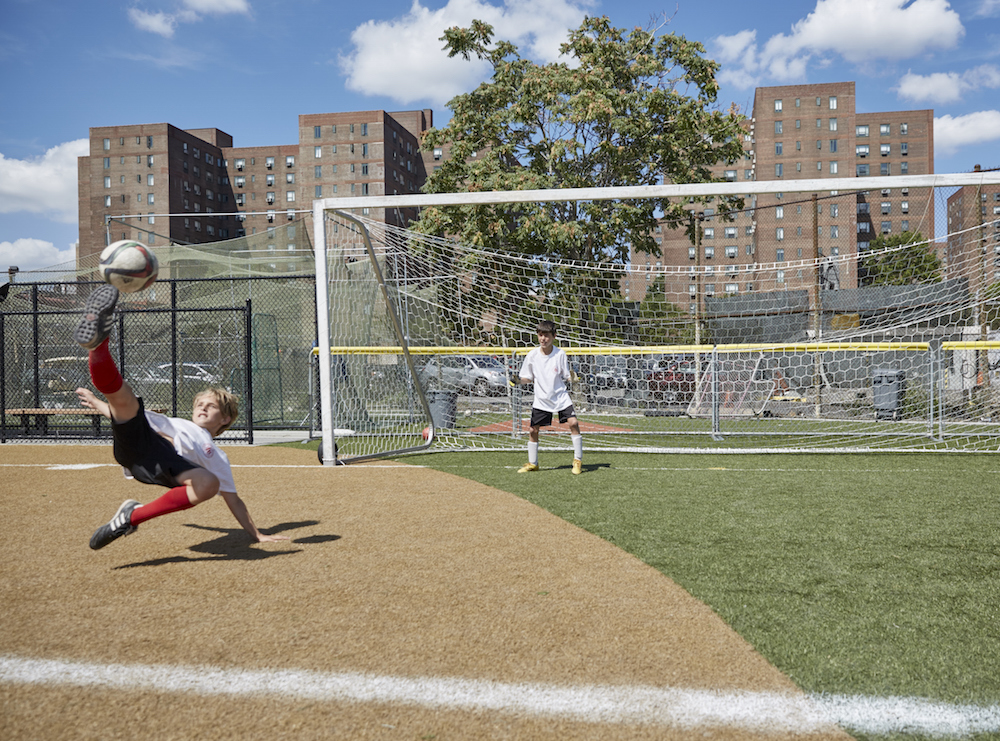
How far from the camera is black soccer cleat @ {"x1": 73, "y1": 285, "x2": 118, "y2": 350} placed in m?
3.55

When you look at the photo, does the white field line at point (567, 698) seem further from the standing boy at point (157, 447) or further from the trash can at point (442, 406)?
the trash can at point (442, 406)

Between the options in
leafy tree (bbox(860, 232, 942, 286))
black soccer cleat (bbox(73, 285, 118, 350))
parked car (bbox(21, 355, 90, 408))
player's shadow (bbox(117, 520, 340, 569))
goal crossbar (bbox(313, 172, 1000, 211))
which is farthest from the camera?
parked car (bbox(21, 355, 90, 408))

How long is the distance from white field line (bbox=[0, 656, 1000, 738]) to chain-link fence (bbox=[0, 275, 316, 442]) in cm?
980

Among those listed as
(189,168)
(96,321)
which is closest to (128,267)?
(96,321)

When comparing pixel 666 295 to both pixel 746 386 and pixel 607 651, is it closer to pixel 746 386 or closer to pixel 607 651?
pixel 746 386

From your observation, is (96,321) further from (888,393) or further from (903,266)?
(888,393)

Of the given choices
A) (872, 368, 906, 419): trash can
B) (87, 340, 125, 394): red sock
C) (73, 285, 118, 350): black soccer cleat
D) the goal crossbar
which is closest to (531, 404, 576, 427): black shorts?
the goal crossbar

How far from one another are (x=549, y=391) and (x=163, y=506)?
179 inches

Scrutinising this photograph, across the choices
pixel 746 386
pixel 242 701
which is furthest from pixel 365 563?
pixel 746 386

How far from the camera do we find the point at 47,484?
7.04m

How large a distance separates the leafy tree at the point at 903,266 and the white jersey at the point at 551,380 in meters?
5.67

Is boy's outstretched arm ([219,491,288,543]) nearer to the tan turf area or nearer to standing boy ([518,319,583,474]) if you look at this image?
the tan turf area

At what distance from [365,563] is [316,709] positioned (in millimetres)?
1760

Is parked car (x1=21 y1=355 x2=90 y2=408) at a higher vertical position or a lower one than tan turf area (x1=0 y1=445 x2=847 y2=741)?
higher
